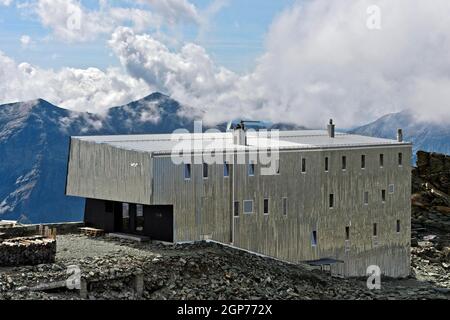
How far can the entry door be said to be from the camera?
1670 inches

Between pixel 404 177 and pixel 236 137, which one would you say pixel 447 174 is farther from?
pixel 236 137

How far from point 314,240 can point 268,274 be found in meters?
7.30

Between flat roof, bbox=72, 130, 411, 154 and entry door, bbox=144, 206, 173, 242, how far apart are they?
2839 millimetres

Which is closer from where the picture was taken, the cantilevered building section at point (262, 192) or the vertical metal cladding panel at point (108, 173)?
the vertical metal cladding panel at point (108, 173)

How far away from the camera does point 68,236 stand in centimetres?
4575

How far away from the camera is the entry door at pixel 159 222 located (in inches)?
1670

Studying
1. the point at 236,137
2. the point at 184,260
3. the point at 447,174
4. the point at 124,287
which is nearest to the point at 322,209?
the point at 236,137

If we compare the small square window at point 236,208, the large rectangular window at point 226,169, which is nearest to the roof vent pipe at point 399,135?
the small square window at point 236,208

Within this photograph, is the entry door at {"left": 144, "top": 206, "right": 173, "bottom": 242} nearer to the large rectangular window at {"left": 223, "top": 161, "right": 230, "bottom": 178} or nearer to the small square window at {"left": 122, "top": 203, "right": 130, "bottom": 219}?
the small square window at {"left": 122, "top": 203, "right": 130, "bottom": 219}

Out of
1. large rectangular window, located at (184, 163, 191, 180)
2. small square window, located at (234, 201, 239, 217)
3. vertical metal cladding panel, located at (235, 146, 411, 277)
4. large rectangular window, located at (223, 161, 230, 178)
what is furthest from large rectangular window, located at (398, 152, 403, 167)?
large rectangular window, located at (184, 163, 191, 180)

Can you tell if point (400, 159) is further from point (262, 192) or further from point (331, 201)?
point (262, 192)

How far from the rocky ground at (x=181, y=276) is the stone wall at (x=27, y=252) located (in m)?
0.71

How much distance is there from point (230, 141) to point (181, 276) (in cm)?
1120

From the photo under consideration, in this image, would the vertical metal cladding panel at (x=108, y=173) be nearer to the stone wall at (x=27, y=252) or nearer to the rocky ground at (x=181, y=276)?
the rocky ground at (x=181, y=276)
